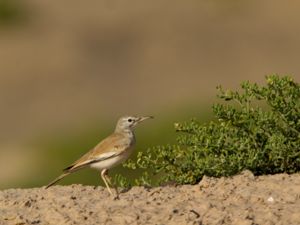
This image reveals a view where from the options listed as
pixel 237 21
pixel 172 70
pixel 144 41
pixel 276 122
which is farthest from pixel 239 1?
pixel 276 122

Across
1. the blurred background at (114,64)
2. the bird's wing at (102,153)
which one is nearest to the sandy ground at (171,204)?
the bird's wing at (102,153)

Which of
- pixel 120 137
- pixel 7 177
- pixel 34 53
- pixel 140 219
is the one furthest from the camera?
pixel 34 53

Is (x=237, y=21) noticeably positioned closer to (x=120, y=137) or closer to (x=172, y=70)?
(x=172, y=70)

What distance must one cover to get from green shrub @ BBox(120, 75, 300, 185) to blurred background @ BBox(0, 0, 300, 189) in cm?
1202

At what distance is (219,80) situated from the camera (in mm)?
38125

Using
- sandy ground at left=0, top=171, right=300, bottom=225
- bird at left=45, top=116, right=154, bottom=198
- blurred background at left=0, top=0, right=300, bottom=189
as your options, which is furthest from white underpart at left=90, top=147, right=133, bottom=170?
blurred background at left=0, top=0, right=300, bottom=189

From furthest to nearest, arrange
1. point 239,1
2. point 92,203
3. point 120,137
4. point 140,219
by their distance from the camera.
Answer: point 239,1 < point 120,137 < point 92,203 < point 140,219

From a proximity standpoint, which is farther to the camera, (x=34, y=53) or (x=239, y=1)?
(x=239, y=1)

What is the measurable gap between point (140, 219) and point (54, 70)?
106 feet

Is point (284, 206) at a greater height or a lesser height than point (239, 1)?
greater

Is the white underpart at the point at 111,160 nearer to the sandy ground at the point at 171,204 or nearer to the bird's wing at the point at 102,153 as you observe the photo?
the bird's wing at the point at 102,153

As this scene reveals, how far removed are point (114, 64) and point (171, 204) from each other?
3154 cm

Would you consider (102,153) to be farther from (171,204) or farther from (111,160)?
(171,204)

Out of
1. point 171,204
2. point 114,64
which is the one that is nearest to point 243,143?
point 171,204
